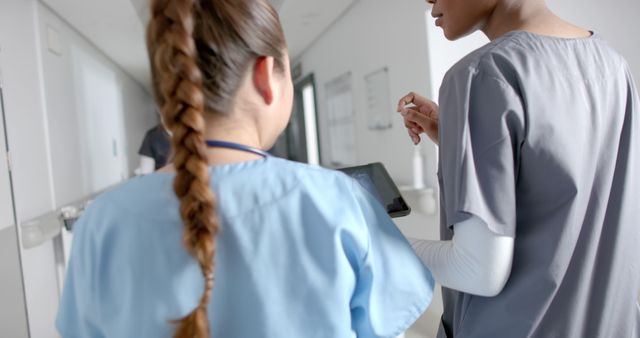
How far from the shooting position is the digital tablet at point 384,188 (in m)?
0.66

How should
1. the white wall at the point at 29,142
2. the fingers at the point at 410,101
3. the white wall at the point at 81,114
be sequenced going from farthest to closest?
the white wall at the point at 81,114 → the white wall at the point at 29,142 → the fingers at the point at 410,101

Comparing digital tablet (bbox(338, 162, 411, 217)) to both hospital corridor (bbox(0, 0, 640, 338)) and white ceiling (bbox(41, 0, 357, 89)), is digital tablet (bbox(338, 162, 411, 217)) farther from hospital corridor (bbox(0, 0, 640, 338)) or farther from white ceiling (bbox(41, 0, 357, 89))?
white ceiling (bbox(41, 0, 357, 89))

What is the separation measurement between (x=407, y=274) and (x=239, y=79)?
36cm

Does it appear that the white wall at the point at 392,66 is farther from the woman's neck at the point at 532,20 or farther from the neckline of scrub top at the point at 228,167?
the neckline of scrub top at the point at 228,167

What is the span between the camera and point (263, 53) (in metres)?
0.49

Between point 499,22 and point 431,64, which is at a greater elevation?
point 431,64

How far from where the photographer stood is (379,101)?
2357 millimetres

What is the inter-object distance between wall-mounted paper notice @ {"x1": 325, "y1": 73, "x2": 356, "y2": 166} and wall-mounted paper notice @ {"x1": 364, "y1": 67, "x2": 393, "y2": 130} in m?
0.31

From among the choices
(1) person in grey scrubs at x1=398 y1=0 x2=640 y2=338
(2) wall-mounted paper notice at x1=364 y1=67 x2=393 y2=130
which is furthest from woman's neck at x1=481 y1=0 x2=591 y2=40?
(2) wall-mounted paper notice at x1=364 y1=67 x2=393 y2=130

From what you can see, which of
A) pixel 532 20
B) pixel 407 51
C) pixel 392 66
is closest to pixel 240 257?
pixel 532 20

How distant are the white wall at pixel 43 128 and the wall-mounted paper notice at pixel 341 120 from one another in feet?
6.01

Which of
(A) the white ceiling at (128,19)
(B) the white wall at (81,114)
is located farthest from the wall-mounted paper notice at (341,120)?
(B) the white wall at (81,114)

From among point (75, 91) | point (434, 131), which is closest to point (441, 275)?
point (434, 131)

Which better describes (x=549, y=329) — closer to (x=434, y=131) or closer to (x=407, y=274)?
(x=407, y=274)
